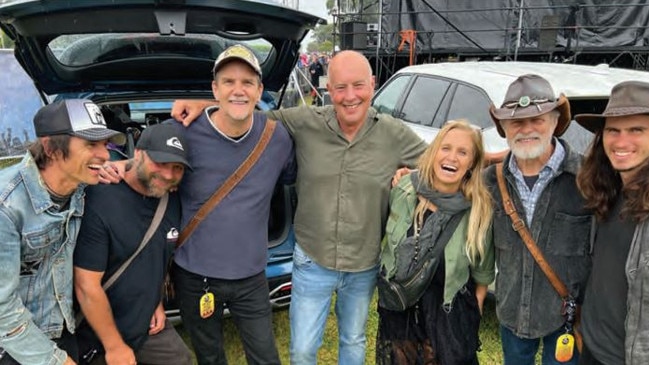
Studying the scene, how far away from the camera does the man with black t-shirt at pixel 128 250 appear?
1.93 meters

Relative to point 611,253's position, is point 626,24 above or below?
above

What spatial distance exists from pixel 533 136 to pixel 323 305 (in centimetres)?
131

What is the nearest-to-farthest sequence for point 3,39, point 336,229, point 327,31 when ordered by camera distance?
point 336,229 < point 3,39 < point 327,31

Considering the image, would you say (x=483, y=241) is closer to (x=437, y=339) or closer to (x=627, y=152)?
(x=437, y=339)

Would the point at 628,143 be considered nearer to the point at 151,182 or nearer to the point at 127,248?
the point at 151,182

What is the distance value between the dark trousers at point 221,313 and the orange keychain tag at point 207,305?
0.02 m

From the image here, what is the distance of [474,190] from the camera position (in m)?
2.18

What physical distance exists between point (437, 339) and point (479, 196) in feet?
2.27

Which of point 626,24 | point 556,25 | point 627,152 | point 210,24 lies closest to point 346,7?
point 556,25

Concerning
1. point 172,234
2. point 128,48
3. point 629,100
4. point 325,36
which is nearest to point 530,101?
point 629,100

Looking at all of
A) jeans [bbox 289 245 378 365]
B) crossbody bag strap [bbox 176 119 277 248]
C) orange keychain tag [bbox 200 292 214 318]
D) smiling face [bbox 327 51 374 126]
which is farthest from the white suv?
orange keychain tag [bbox 200 292 214 318]

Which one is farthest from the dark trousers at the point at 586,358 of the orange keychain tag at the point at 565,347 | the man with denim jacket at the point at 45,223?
the man with denim jacket at the point at 45,223

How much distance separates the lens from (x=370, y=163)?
239 cm

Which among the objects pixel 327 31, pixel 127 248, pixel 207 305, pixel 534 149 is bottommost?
pixel 207 305
